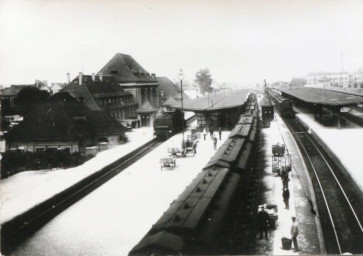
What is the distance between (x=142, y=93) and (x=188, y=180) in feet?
110

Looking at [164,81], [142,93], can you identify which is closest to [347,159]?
[142,93]

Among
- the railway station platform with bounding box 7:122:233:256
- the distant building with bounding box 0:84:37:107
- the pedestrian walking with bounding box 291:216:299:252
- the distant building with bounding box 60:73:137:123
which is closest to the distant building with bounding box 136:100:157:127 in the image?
the distant building with bounding box 60:73:137:123

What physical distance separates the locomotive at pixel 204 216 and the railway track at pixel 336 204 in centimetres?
305

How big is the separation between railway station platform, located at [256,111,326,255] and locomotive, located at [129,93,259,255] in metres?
1.07

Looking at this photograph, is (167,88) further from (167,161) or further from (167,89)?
(167,161)

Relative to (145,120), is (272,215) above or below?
below

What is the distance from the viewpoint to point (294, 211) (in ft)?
47.0

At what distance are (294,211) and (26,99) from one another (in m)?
22.6

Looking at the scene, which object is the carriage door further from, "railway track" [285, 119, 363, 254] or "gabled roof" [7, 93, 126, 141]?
"railway track" [285, 119, 363, 254]

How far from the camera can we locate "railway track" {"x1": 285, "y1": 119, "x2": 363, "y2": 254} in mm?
11648

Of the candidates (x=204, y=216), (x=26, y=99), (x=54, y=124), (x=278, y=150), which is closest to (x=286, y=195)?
(x=278, y=150)

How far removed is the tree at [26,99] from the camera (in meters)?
26.5

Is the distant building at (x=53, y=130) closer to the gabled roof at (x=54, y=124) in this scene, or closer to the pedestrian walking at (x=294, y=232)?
the gabled roof at (x=54, y=124)

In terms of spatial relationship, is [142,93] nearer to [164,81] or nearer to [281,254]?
A: [164,81]
